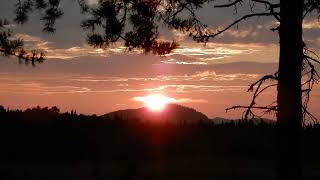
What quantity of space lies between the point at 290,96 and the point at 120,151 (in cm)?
1168

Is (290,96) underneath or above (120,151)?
above

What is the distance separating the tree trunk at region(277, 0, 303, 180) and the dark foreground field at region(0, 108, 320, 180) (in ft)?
23.4

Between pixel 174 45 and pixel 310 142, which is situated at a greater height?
pixel 174 45

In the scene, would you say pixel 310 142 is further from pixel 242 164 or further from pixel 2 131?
pixel 2 131

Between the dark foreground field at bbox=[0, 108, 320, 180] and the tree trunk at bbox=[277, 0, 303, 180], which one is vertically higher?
the tree trunk at bbox=[277, 0, 303, 180]

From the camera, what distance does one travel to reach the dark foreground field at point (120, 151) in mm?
17781

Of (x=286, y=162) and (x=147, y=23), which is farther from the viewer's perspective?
(x=147, y=23)

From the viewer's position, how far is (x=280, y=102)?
32.4 ft

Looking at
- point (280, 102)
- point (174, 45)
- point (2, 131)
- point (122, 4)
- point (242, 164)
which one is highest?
point (122, 4)

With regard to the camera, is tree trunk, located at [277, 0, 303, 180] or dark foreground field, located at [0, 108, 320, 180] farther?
dark foreground field, located at [0, 108, 320, 180]

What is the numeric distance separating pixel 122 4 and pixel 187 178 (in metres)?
7.40

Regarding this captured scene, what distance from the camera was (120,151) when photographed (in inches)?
814

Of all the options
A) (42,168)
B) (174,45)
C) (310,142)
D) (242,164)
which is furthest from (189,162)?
(174,45)

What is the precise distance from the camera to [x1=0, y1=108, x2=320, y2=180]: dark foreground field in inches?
700
